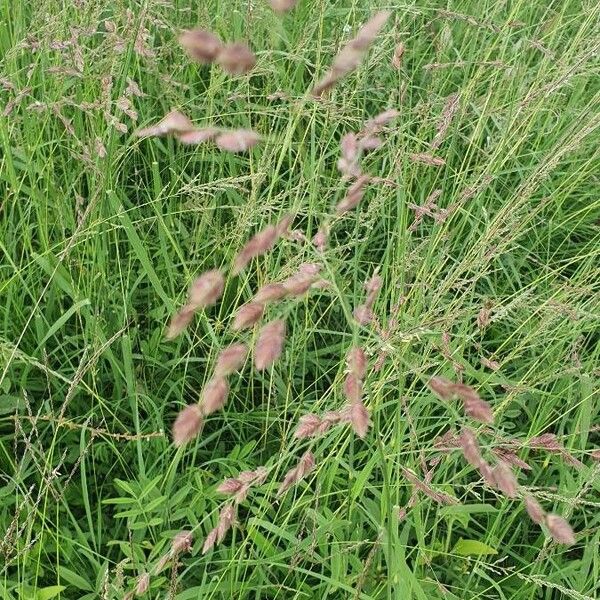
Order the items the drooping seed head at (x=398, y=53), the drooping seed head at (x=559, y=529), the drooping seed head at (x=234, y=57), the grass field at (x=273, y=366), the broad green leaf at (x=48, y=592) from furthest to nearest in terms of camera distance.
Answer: the drooping seed head at (x=398, y=53) → the grass field at (x=273, y=366) → the broad green leaf at (x=48, y=592) → the drooping seed head at (x=559, y=529) → the drooping seed head at (x=234, y=57)

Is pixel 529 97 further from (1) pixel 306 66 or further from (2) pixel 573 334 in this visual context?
(1) pixel 306 66

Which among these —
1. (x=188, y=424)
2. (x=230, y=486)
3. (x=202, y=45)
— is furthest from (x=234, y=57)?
(x=230, y=486)

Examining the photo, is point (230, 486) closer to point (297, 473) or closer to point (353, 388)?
point (297, 473)

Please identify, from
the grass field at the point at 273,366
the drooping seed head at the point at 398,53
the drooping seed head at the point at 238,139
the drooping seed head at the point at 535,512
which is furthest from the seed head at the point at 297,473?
the drooping seed head at the point at 398,53

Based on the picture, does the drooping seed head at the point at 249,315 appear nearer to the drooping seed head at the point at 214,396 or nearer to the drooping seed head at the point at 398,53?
the drooping seed head at the point at 214,396

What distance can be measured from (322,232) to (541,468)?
1.09 metres

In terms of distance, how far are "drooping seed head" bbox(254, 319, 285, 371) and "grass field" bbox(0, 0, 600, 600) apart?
35 cm

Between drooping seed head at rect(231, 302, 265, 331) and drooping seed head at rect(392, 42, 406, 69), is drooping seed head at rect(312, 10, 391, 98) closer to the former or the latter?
drooping seed head at rect(231, 302, 265, 331)

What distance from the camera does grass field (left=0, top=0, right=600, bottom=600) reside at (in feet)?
4.62

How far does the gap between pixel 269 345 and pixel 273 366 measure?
3.28 ft

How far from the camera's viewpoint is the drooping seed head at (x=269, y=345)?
657 millimetres

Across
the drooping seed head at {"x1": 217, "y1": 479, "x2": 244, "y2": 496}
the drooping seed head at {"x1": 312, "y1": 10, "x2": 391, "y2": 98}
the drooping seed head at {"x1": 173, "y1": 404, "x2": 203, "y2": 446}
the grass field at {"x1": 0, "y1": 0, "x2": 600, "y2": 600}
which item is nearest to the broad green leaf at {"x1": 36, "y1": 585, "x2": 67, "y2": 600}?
the grass field at {"x1": 0, "y1": 0, "x2": 600, "y2": 600}

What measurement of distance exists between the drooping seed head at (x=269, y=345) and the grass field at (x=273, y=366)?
0.35 m

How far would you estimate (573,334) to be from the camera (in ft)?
5.97
